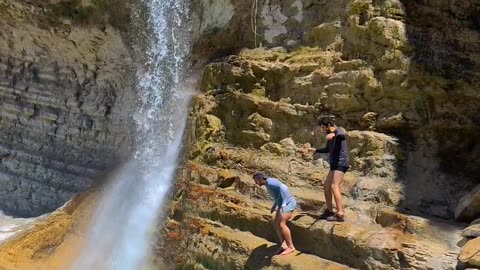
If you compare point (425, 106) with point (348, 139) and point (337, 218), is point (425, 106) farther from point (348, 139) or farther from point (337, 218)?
point (337, 218)

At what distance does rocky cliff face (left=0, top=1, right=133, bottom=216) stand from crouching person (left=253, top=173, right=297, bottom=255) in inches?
294

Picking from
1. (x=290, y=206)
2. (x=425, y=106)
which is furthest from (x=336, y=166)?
(x=425, y=106)

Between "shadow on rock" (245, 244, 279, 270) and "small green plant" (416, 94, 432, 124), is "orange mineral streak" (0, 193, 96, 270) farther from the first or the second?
"small green plant" (416, 94, 432, 124)

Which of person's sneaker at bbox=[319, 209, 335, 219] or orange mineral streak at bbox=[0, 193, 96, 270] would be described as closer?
person's sneaker at bbox=[319, 209, 335, 219]

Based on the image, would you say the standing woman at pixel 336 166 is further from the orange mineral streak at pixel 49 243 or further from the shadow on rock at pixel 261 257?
the orange mineral streak at pixel 49 243

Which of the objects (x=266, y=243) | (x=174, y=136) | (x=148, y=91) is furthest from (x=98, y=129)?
(x=266, y=243)

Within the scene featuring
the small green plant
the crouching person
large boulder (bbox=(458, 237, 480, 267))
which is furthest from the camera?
the small green plant

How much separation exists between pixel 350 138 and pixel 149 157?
5240 millimetres

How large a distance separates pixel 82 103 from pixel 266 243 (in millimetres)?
8799

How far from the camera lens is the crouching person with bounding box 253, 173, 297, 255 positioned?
6.50 m

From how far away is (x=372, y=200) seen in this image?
22.2ft

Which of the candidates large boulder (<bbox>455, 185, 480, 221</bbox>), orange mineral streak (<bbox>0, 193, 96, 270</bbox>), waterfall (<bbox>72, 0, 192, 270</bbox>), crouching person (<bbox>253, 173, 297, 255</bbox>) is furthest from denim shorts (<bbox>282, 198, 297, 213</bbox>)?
orange mineral streak (<bbox>0, 193, 96, 270</bbox>)

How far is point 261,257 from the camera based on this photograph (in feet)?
22.2

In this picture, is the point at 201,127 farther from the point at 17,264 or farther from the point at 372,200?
the point at 17,264
